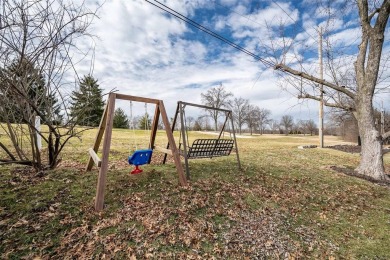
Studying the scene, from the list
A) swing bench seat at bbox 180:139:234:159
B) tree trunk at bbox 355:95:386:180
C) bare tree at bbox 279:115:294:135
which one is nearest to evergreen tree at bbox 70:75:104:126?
swing bench seat at bbox 180:139:234:159

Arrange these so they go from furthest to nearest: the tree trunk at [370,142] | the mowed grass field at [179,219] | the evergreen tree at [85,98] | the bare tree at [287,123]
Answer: the bare tree at [287,123] → the tree trunk at [370,142] → the evergreen tree at [85,98] → the mowed grass field at [179,219]

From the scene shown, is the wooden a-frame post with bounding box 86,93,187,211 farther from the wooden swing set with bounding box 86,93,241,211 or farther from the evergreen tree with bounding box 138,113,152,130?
the evergreen tree with bounding box 138,113,152,130

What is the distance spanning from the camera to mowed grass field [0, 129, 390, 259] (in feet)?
9.45

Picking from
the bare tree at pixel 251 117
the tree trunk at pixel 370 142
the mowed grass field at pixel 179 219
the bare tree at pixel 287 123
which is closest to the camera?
the mowed grass field at pixel 179 219

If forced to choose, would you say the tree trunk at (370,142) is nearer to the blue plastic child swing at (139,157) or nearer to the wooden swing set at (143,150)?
the wooden swing set at (143,150)

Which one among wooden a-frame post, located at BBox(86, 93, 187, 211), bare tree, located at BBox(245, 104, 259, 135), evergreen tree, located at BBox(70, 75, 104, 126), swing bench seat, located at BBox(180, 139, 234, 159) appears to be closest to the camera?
wooden a-frame post, located at BBox(86, 93, 187, 211)

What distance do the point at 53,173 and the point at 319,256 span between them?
211 inches

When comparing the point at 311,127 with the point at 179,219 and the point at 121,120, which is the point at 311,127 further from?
the point at 179,219

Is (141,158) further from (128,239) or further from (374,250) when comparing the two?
(374,250)

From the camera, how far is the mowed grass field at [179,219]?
2881mm

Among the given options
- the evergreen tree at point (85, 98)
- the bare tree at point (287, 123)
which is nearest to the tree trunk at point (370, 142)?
the evergreen tree at point (85, 98)

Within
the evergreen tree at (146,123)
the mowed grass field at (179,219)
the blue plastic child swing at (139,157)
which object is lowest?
the mowed grass field at (179,219)

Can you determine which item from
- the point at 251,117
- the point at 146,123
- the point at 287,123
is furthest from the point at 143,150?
the point at 287,123

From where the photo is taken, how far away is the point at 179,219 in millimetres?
3523
